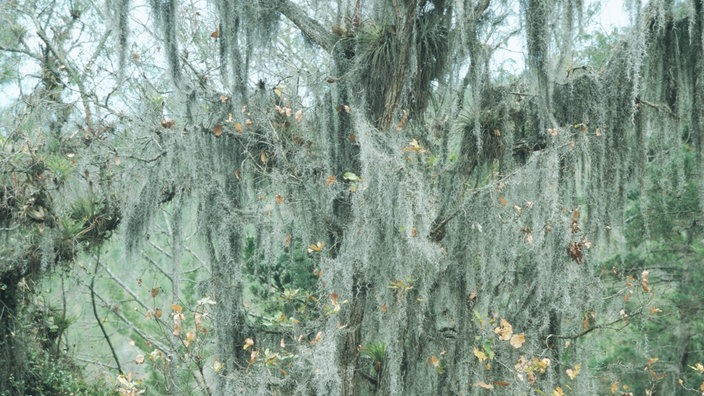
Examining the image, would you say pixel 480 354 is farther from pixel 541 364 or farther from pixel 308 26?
pixel 308 26

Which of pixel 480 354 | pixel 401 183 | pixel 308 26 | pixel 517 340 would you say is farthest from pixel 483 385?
pixel 308 26

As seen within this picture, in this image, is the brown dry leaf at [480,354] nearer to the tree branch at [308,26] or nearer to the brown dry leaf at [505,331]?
the brown dry leaf at [505,331]

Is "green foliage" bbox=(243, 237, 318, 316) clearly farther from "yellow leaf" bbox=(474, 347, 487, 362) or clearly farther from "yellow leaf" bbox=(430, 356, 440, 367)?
"yellow leaf" bbox=(474, 347, 487, 362)

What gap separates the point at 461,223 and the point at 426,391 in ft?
3.30

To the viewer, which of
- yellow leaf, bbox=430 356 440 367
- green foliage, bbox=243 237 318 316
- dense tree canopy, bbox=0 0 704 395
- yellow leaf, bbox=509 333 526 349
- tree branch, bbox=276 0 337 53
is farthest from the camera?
green foliage, bbox=243 237 318 316

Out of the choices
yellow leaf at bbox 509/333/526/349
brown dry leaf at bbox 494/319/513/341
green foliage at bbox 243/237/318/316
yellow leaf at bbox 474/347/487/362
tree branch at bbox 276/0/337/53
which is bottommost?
yellow leaf at bbox 474/347/487/362

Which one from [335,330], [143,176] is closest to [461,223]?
[335,330]

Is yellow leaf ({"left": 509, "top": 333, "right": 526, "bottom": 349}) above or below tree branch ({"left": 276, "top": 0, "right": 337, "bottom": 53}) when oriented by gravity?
below

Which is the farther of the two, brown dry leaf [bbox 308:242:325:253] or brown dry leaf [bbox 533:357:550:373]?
brown dry leaf [bbox 308:242:325:253]

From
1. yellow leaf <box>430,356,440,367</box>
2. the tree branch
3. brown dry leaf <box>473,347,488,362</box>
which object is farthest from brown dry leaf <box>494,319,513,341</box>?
the tree branch

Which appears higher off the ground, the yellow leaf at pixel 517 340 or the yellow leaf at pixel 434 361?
the yellow leaf at pixel 517 340

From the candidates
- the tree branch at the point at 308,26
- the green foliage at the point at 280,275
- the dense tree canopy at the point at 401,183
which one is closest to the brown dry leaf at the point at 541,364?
the dense tree canopy at the point at 401,183

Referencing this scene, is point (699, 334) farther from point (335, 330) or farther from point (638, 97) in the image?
point (335, 330)

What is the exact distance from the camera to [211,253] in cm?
466
